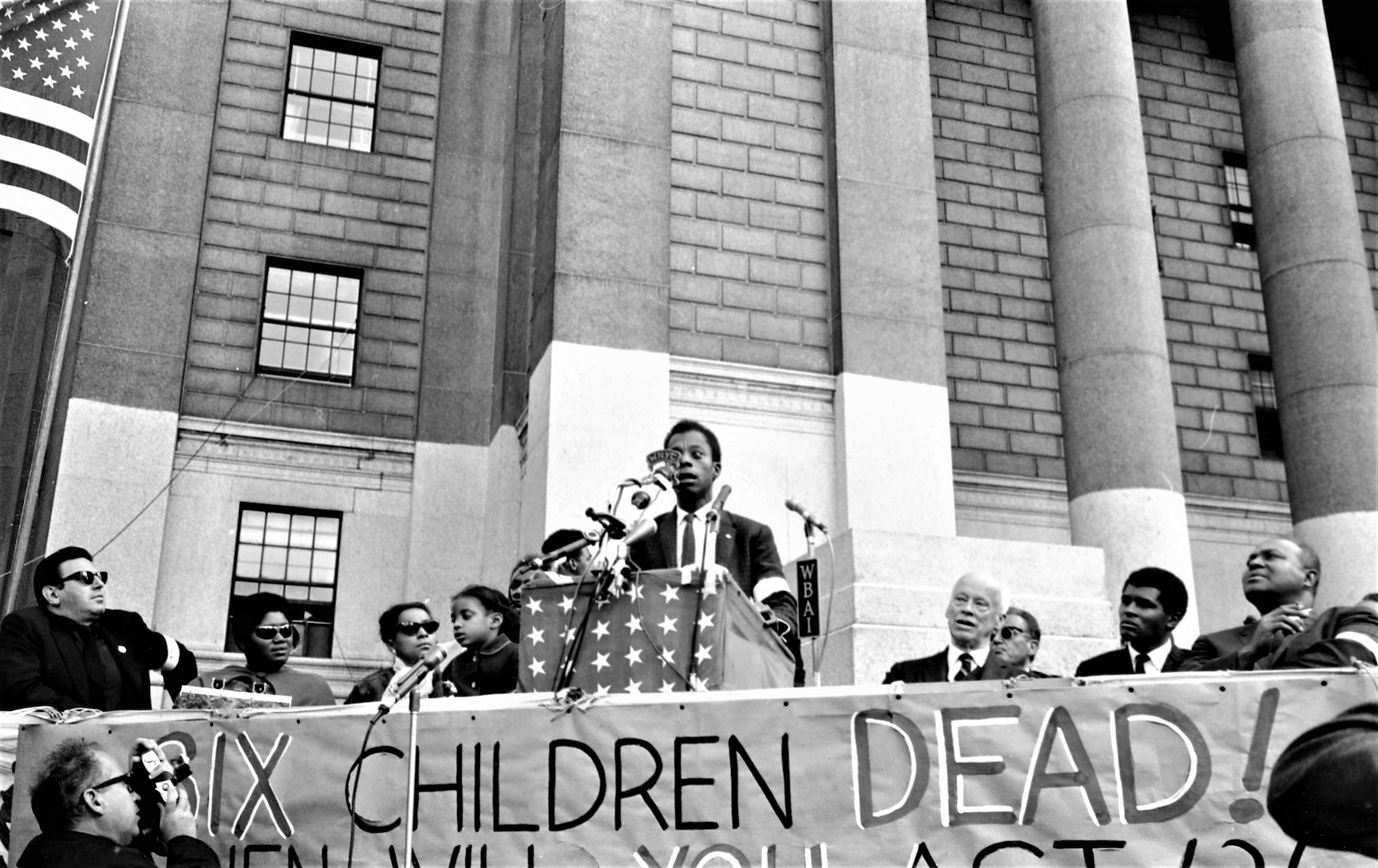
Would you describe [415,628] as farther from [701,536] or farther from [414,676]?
[414,676]

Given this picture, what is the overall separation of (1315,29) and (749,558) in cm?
1474

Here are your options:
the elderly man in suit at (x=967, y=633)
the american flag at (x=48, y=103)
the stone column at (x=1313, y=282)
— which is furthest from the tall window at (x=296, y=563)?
the stone column at (x=1313, y=282)

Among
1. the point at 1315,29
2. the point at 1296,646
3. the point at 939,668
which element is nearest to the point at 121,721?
the point at 939,668

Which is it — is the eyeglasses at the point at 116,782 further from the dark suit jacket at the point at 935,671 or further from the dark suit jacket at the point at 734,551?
the dark suit jacket at the point at 935,671

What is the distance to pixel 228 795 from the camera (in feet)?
22.1

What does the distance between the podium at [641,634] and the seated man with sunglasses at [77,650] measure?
2553 millimetres

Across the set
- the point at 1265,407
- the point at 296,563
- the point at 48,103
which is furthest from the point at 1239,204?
the point at 48,103

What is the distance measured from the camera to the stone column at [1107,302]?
15797mm

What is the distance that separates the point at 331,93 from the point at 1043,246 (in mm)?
11751

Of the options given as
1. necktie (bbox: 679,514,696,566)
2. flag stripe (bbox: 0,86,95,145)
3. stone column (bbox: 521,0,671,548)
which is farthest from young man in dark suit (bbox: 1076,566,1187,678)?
flag stripe (bbox: 0,86,95,145)

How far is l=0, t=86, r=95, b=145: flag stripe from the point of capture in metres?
12.3

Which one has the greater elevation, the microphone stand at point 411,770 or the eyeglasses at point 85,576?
the eyeglasses at point 85,576

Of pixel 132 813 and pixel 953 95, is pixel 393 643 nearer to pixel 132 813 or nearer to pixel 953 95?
→ pixel 132 813

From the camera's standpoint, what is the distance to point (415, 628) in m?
9.57
